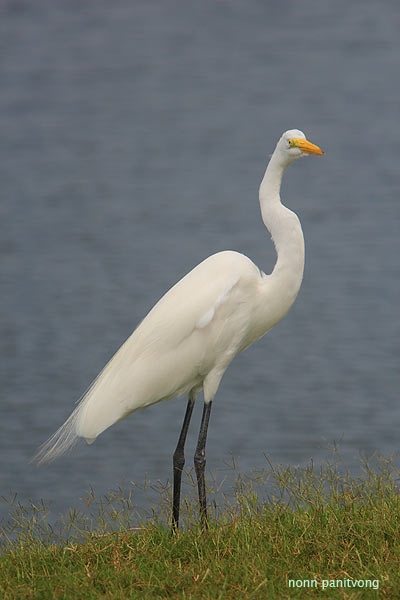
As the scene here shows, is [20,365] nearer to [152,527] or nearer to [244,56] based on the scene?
[152,527]

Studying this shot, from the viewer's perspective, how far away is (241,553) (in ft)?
14.1

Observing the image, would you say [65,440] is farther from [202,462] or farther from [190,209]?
[190,209]

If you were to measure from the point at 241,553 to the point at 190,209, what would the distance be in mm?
10589

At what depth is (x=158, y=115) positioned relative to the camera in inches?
730

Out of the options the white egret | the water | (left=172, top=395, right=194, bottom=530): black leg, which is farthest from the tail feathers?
the water

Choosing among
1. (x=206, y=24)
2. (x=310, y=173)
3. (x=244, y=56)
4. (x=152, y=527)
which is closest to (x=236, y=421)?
(x=152, y=527)

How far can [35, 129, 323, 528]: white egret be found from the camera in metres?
4.93

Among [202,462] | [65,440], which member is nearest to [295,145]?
[202,462]

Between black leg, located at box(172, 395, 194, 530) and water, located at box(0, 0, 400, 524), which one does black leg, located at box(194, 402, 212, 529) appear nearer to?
black leg, located at box(172, 395, 194, 530)

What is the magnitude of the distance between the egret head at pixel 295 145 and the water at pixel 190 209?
2.26 metres

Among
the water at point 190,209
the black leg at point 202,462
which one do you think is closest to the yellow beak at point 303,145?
the black leg at point 202,462

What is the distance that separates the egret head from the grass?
54.7 inches

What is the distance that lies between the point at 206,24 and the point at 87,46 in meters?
2.42

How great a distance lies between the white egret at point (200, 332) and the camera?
4934 mm
